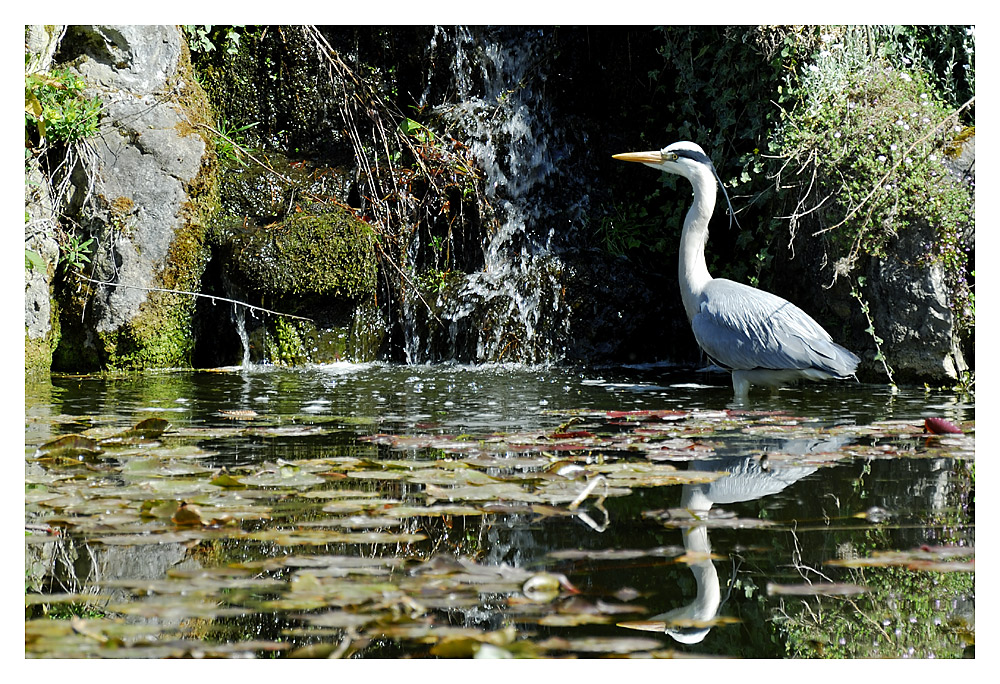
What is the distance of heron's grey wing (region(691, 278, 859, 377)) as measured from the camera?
13.4 feet

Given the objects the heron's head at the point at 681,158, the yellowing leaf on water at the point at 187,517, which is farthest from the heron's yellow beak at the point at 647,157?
the yellowing leaf on water at the point at 187,517

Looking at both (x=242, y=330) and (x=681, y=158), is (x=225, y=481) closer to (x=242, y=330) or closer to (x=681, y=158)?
(x=681, y=158)

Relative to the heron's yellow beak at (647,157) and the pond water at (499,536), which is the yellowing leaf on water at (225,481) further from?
the heron's yellow beak at (647,157)

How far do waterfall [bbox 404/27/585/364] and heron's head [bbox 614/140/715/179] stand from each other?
1.50 meters

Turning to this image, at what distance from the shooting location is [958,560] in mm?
1800

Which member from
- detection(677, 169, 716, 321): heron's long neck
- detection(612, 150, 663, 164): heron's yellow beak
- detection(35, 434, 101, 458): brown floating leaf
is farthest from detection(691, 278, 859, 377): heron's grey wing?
detection(35, 434, 101, 458): brown floating leaf

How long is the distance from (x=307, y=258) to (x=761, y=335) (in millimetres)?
2977

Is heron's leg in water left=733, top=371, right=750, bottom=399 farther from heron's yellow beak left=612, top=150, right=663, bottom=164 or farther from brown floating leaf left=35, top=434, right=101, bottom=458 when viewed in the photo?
brown floating leaf left=35, top=434, right=101, bottom=458

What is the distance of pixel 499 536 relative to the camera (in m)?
1.90

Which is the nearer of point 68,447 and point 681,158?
point 68,447

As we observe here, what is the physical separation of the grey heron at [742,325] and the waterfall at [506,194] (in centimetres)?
151

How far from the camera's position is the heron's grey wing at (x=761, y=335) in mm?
4098

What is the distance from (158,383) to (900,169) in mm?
4129

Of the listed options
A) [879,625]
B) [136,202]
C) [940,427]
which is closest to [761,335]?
[940,427]
